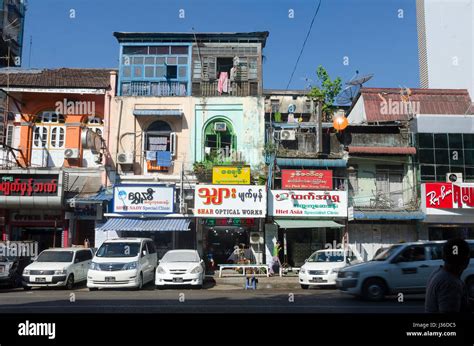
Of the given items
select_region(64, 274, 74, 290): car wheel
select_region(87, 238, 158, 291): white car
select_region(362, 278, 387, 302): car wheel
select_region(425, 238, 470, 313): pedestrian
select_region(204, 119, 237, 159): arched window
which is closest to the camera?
select_region(425, 238, 470, 313): pedestrian

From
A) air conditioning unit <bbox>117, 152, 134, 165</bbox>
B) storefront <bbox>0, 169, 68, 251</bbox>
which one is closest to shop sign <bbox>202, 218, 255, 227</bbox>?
air conditioning unit <bbox>117, 152, 134, 165</bbox>

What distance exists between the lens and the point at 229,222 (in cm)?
2469

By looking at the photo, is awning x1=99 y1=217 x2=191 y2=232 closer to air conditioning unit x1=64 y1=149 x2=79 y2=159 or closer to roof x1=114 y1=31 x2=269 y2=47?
air conditioning unit x1=64 y1=149 x2=79 y2=159

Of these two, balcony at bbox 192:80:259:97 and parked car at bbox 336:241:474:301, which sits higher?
balcony at bbox 192:80:259:97

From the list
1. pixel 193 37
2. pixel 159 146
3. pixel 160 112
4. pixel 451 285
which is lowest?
pixel 451 285

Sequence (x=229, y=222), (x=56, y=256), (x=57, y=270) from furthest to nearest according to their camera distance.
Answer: (x=229, y=222) → (x=56, y=256) → (x=57, y=270)

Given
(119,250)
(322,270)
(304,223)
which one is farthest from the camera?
(304,223)

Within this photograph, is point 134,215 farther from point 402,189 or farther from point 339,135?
point 402,189

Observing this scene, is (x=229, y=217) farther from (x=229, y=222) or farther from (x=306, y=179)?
(x=306, y=179)

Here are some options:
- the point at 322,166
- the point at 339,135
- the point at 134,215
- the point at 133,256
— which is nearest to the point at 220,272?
the point at 133,256

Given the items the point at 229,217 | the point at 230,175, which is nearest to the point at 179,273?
the point at 229,217

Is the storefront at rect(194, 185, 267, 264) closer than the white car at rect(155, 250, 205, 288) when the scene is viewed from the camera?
No

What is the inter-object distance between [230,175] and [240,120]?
11.4ft

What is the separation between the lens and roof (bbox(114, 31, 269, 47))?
26.2 meters
